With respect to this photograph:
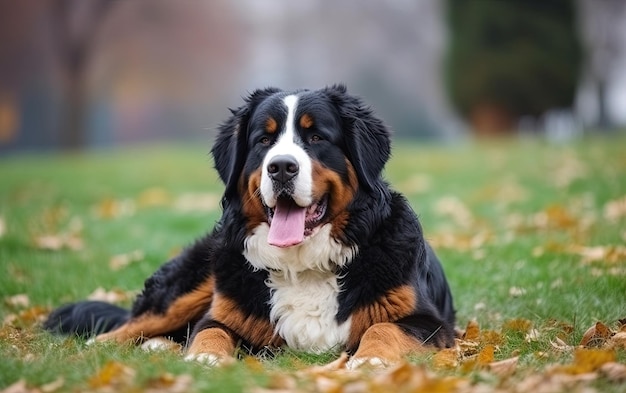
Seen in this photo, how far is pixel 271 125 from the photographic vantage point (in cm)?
510

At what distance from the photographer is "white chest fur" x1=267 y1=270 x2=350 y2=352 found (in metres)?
5.07

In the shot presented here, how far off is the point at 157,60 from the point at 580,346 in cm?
3803

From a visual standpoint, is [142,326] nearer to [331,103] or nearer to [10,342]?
[10,342]

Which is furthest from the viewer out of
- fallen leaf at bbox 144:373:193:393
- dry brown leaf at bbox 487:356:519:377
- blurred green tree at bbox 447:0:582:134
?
blurred green tree at bbox 447:0:582:134

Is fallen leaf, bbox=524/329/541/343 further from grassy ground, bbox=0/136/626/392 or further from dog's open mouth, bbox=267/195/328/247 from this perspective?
dog's open mouth, bbox=267/195/328/247

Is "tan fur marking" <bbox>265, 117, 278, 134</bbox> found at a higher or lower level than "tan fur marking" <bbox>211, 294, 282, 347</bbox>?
higher

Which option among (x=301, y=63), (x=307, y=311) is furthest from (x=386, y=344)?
(x=301, y=63)

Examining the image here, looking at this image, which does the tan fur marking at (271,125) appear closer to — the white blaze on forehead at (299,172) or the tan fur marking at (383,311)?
the white blaze on forehead at (299,172)

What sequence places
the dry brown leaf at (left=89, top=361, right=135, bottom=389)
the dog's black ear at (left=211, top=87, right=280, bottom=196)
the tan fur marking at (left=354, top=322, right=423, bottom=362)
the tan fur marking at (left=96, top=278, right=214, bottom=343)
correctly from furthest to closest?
1. the tan fur marking at (left=96, top=278, right=214, bottom=343)
2. the dog's black ear at (left=211, top=87, right=280, bottom=196)
3. the tan fur marking at (left=354, top=322, right=423, bottom=362)
4. the dry brown leaf at (left=89, top=361, right=135, bottom=389)

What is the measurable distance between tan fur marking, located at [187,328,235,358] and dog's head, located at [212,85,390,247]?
2.07 ft

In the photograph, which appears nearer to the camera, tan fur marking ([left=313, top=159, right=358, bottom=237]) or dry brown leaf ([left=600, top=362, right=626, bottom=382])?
dry brown leaf ([left=600, top=362, right=626, bottom=382])

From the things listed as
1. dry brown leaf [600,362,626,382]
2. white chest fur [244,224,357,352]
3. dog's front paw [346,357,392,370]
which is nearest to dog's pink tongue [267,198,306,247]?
white chest fur [244,224,357,352]

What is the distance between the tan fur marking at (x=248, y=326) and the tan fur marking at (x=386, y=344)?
2.16 feet

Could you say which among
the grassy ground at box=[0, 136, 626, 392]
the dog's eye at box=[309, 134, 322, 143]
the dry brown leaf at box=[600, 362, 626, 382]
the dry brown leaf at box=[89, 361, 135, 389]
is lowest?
the grassy ground at box=[0, 136, 626, 392]
